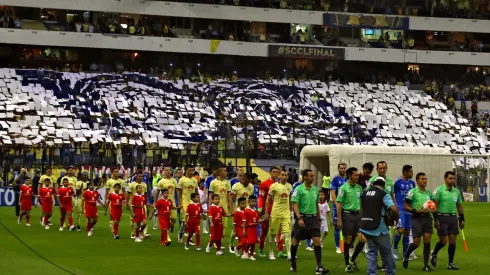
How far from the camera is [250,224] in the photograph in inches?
968

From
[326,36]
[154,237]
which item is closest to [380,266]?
[154,237]

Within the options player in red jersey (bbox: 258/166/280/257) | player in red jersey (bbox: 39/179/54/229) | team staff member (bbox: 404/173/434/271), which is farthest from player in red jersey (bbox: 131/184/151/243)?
team staff member (bbox: 404/173/434/271)

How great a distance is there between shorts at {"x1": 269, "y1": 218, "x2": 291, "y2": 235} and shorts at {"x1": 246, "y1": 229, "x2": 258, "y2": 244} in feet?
1.54

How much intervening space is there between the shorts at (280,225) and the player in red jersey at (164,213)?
4.41 meters

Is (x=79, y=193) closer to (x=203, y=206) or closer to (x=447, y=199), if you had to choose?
(x=203, y=206)

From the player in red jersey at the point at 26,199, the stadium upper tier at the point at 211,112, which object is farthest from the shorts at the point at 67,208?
the stadium upper tier at the point at 211,112

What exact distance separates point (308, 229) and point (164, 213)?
6873 millimetres

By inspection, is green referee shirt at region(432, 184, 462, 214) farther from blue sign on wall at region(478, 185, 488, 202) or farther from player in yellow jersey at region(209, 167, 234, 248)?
blue sign on wall at region(478, 185, 488, 202)

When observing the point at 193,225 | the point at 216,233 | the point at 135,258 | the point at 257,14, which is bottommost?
the point at 135,258

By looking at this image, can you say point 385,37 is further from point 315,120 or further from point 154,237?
point 154,237

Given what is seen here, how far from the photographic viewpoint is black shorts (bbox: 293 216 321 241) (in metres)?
21.8

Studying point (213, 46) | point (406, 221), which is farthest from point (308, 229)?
point (213, 46)

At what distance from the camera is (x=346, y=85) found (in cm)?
7669

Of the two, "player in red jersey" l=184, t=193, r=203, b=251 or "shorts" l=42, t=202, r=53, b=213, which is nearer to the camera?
"player in red jersey" l=184, t=193, r=203, b=251
